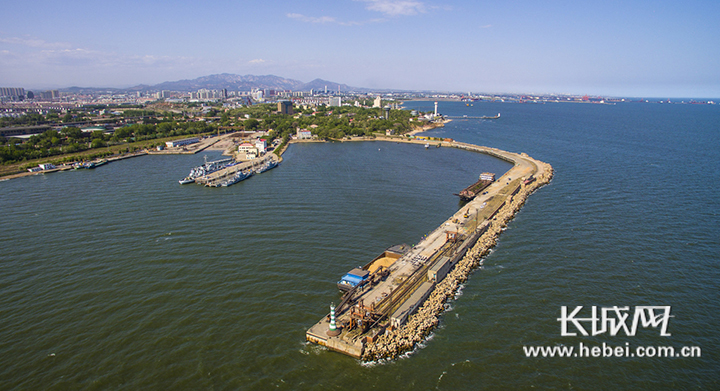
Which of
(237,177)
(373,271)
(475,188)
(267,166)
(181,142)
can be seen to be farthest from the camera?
(181,142)

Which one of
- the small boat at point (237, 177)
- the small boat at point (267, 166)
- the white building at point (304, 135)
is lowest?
the small boat at point (237, 177)

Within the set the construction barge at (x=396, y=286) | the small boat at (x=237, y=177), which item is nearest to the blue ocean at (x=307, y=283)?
the construction barge at (x=396, y=286)

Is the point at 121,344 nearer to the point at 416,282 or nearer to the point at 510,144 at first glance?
the point at 416,282

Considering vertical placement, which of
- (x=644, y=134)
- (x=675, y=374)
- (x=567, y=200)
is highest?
(x=644, y=134)

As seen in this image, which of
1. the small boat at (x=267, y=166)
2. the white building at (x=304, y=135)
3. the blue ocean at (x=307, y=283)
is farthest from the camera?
the white building at (x=304, y=135)

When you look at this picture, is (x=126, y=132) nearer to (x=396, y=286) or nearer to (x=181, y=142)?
(x=181, y=142)

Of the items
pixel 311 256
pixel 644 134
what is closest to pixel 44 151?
pixel 311 256

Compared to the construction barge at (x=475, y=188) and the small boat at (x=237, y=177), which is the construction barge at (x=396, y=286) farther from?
the small boat at (x=237, y=177)

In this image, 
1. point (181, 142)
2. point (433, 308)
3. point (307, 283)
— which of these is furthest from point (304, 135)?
point (433, 308)

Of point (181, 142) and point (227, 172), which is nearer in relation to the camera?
point (227, 172)
